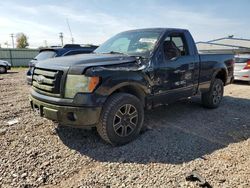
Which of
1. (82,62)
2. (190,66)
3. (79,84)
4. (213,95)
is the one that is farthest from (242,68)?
(79,84)

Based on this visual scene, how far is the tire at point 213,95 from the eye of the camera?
6.25 metres

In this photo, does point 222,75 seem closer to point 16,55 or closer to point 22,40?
point 16,55

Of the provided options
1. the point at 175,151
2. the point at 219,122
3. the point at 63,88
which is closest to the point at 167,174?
the point at 175,151

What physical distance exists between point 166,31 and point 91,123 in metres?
2.53

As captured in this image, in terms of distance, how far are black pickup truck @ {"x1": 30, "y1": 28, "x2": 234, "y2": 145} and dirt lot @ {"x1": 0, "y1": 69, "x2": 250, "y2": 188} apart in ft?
1.46

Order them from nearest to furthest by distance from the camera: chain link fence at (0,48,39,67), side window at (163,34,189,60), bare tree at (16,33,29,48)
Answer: side window at (163,34,189,60) < chain link fence at (0,48,39,67) < bare tree at (16,33,29,48)

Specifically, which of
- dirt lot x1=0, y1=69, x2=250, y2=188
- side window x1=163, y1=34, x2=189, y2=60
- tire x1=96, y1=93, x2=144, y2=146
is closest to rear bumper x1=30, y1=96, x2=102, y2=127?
tire x1=96, y1=93, x2=144, y2=146

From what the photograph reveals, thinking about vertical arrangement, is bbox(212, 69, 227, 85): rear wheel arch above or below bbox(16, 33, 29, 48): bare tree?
below

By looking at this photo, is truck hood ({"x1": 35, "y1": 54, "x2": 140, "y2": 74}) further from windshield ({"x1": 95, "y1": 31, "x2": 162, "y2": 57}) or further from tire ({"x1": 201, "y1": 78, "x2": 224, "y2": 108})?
tire ({"x1": 201, "y1": 78, "x2": 224, "y2": 108})

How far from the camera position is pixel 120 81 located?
3.86 metres

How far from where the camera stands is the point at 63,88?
3.68 m

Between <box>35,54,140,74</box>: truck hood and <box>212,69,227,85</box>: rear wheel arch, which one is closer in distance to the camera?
<box>35,54,140,74</box>: truck hood

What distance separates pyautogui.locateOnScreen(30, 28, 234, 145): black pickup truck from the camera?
3.61 m

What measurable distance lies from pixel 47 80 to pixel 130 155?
5.65ft
